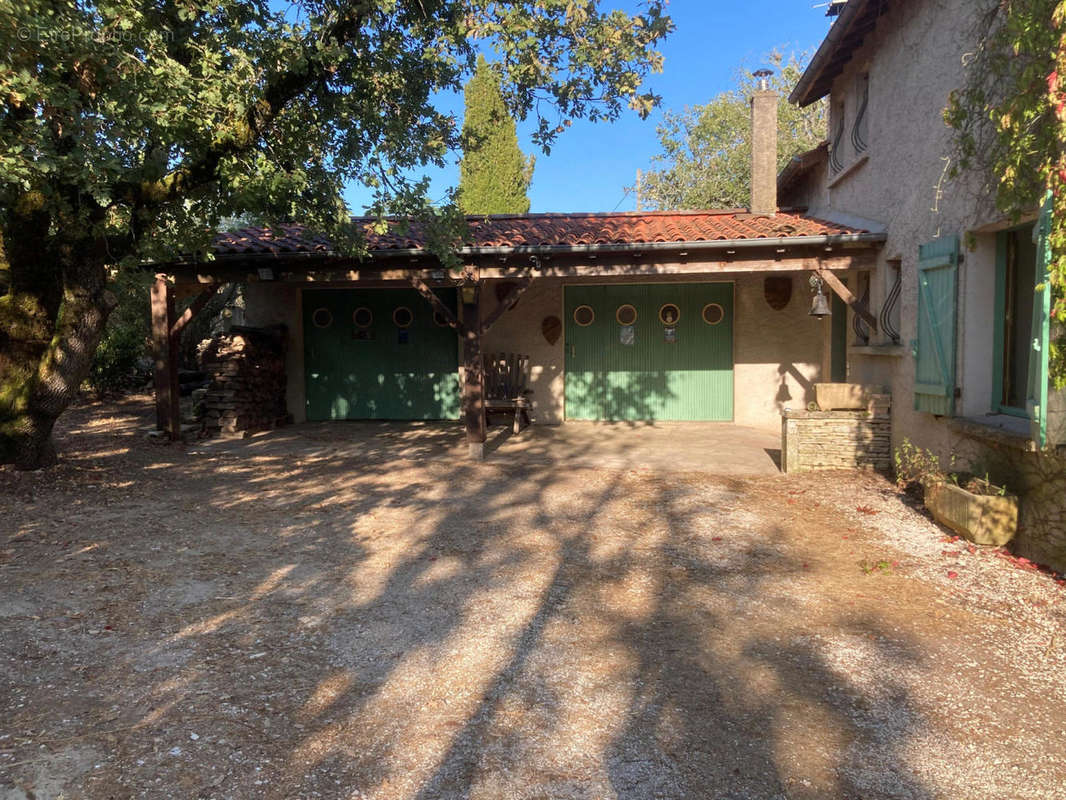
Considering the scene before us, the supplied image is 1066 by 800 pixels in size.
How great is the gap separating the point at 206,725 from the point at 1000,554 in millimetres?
4655

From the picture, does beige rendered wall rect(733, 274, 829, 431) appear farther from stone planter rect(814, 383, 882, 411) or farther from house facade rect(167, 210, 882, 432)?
stone planter rect(814, 383, 882, 411)

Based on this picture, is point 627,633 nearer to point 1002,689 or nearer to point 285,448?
point 1002,689

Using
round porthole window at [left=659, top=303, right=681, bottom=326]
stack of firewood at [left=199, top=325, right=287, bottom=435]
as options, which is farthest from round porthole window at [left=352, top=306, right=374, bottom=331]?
round porthole window at [left=659, top=303, right=681, bottom=326]

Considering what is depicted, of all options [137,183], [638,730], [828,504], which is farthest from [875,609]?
[137,183]

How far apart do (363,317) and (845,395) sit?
7.02 metres

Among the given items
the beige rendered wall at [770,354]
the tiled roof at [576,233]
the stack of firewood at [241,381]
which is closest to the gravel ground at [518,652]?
the tiled roof at [576,233]

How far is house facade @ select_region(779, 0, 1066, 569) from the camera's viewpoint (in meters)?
4.32

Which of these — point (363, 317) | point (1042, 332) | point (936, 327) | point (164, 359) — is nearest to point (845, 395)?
point (936, 327)

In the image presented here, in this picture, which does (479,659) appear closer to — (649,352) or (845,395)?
(845,395)

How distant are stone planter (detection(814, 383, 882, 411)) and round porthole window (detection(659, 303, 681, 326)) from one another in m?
3.49

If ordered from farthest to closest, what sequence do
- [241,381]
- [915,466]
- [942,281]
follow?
[241,381] → [915,466] → [942,281]

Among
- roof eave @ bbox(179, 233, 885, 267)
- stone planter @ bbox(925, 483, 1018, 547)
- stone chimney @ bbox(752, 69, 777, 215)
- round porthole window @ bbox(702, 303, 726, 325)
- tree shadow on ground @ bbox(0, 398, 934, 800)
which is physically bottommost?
tree shadow on ground @ bbox(0, 398, 934, 800)

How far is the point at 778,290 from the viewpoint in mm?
9836

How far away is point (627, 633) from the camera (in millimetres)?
3408
